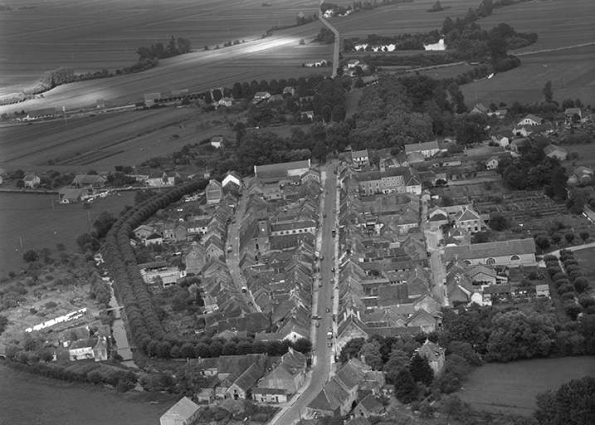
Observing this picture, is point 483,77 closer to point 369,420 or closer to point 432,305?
point 432,305

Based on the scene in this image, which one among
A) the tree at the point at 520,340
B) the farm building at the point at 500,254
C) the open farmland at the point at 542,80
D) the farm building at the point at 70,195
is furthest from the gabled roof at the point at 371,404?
the open farmland at the point at 542,80

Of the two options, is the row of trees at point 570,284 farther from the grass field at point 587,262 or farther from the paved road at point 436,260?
the paved road at point 436,260

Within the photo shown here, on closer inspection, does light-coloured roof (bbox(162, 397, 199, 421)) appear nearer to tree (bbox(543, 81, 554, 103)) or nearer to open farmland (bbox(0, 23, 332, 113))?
tree (bbox(543, 81, 554, 103))

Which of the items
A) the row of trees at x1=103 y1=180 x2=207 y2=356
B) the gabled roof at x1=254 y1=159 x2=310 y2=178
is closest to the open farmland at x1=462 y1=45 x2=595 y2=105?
the gabled roof at x1=254 y1=159 x2=310 y2=178

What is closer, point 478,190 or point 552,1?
point 478,190

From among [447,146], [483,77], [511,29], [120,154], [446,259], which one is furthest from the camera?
[511,29]

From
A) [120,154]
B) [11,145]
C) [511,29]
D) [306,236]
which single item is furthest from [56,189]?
[511,29]
